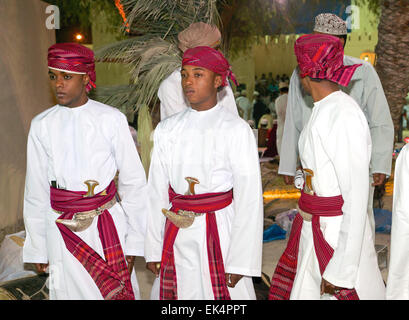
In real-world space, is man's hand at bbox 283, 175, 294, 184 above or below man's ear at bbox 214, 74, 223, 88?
below

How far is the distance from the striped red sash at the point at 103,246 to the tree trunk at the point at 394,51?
17.5ft

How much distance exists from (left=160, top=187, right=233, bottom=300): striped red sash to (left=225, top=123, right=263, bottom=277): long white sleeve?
70 mm

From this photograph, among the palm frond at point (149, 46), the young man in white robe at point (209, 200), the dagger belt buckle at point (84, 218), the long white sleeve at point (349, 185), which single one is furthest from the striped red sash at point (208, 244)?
the palm frond at point (149, 46)

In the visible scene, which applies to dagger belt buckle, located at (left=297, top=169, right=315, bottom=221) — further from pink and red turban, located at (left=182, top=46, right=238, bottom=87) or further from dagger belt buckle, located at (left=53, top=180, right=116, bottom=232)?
dagger belt buckle, located at (left=53, top=180, right=116, bottom=232)

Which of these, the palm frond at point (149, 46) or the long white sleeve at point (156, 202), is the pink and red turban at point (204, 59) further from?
the palm frond at point (149, 46)

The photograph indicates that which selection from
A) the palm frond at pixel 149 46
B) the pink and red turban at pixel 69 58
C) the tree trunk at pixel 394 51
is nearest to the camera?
the pink and red turban at pixel 69 58

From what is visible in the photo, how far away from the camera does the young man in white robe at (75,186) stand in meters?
3.32

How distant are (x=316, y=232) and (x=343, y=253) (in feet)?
0.69

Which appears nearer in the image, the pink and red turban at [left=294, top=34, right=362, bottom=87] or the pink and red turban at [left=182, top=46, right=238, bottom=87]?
the pink and red turban at [left=294, top=34, right=362, bottom=87]

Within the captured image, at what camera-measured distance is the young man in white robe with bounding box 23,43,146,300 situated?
10.9 feet

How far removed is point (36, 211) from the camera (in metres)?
3.40

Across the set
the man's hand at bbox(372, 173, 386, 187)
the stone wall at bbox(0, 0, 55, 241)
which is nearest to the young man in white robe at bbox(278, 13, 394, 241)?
the man's hand at bbox(372, 173, 386, 187)

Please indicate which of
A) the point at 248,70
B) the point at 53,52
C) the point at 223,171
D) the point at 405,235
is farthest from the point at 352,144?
the point at 248,70

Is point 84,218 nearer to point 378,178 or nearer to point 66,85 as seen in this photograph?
point 66,85
